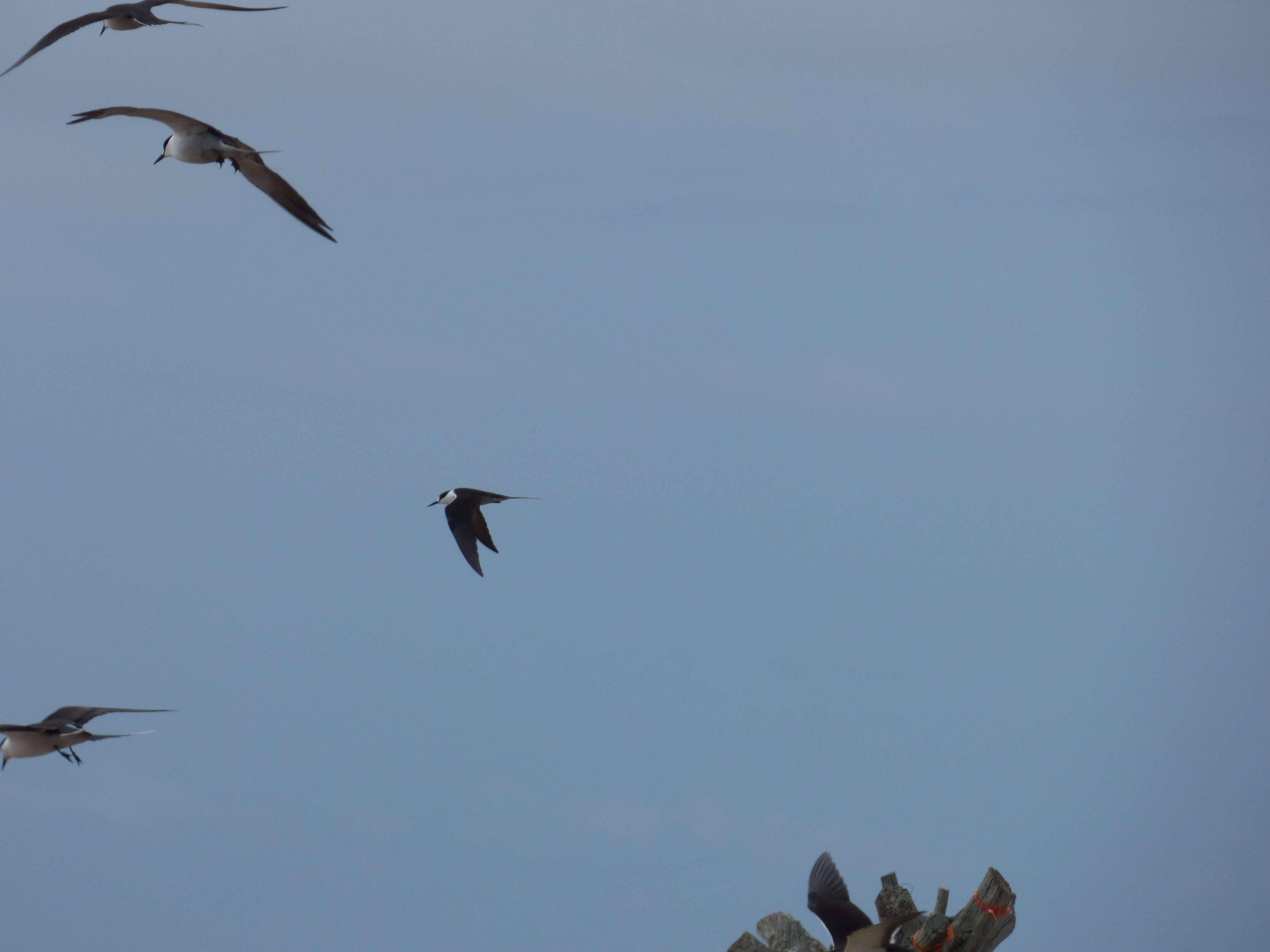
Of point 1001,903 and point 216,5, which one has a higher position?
point 216,5

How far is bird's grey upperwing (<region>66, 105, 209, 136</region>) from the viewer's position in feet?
26.6

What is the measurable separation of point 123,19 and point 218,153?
48.4 inches

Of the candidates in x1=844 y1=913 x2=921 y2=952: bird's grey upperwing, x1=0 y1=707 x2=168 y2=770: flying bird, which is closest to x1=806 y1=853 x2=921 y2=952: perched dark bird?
x1=844 y1=913 x2=921 y2=952: bird's grey upperwing

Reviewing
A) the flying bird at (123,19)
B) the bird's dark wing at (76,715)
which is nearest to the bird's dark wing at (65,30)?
the flying bird at (123,19)

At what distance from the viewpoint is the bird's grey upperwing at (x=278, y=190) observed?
9.34m

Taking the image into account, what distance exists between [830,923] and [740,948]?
0.63m

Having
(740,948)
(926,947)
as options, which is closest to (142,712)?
(740,948)

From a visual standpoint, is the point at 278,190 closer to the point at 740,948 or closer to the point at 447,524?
the point at 447,524

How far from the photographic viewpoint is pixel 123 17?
889 cm

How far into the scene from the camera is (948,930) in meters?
7.13

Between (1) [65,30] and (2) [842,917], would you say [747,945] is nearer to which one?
(2) [842,917]

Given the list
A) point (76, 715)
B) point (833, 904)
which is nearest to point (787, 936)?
point (833, 904)

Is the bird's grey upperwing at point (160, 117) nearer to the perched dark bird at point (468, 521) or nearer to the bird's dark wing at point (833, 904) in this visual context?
the perched dark bird at point (468, 521)

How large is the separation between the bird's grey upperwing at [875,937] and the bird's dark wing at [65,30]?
737cm
